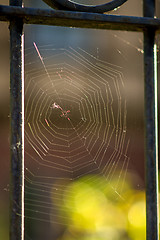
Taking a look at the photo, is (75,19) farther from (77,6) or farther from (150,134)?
(150,134)

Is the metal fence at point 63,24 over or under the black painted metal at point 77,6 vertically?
under

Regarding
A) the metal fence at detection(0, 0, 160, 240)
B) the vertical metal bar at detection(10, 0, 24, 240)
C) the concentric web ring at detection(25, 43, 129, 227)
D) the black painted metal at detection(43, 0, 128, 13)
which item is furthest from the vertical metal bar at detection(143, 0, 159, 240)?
the concentric web ring at detection(25, 43, 129, 227)

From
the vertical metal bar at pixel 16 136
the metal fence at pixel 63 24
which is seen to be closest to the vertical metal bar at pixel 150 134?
the metal fence at pixel 63 24

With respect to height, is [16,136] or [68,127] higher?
[16,136]

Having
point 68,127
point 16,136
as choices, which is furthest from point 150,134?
point 68,127

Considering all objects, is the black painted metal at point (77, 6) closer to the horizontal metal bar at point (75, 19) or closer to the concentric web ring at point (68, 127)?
the horizontal metal bar at point (75, 19)

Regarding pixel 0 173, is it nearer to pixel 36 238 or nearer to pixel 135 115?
pixel 36 238

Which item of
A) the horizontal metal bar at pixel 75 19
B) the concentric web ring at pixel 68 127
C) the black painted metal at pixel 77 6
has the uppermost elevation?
the black painted metal at pixel 77 6
